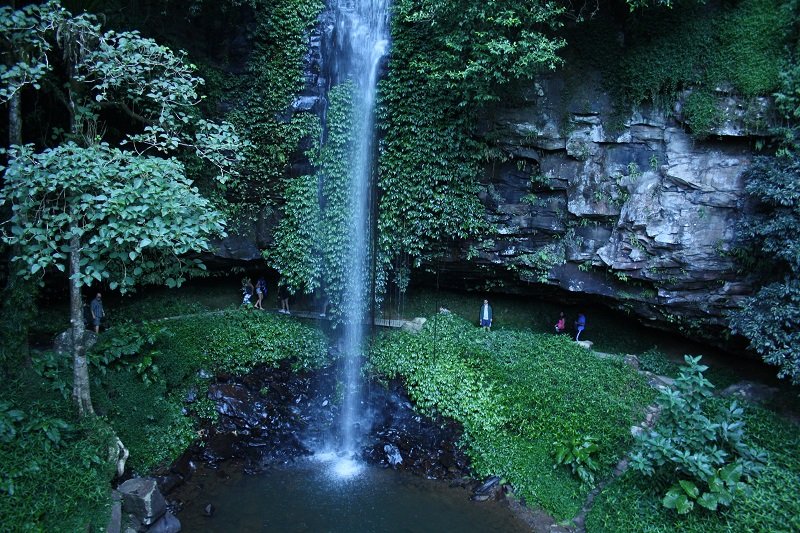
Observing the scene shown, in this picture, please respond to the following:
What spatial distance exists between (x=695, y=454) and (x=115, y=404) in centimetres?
1017

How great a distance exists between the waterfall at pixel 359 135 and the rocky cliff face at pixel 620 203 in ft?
9.42

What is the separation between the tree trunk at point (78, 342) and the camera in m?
7.46

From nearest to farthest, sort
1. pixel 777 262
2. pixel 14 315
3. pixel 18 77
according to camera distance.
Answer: pixel 18 77, pixel 14 315, pixel 777 262

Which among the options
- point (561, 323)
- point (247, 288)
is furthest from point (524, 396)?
point (247, 288)

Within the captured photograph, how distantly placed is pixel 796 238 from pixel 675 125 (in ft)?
11.1

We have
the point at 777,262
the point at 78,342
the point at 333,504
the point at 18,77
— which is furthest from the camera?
the point at 777,262

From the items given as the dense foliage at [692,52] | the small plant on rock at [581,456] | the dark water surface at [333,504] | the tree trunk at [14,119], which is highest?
the dense foliage at [692,52]

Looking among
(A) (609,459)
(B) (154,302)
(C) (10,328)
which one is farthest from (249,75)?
(A) (609,459)

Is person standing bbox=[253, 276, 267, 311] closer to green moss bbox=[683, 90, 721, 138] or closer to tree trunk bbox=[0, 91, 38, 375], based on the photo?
tree trunk bbox=[0, 91, 38, 375]

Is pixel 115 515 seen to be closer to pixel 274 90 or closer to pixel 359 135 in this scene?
pixel 359 135

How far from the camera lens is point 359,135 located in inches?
492

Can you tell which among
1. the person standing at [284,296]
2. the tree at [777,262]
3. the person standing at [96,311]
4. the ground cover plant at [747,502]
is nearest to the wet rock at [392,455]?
the ground cover plant at [747,502]

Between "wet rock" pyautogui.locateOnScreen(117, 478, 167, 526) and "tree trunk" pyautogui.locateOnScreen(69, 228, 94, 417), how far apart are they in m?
1.48

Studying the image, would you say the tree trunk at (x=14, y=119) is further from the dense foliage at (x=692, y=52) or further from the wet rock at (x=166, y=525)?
the dense foliage at (x=692, y=52)
